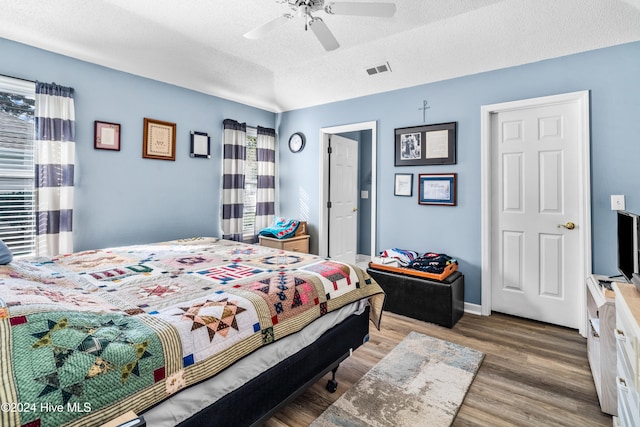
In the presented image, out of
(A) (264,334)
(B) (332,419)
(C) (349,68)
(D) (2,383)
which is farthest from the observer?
(C) (349,68)

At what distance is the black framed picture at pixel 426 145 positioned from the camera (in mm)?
3469

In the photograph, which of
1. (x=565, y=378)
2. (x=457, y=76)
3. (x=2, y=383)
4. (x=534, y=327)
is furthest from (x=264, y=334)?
(x=457, y=76)

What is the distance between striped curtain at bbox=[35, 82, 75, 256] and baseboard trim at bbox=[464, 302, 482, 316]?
12.7 ft

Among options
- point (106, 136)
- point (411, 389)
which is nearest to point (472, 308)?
point (411, 389)

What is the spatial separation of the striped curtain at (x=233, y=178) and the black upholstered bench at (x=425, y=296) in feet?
6.46

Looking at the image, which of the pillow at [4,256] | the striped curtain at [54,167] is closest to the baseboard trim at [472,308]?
the pillow at [4,256]

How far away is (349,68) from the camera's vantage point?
372 centimetres

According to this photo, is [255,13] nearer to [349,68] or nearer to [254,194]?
[349,68]

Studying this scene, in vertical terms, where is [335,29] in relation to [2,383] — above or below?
above

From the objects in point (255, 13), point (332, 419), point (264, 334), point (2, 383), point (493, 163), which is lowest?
point (332, 419)

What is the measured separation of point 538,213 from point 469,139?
0.97 meters

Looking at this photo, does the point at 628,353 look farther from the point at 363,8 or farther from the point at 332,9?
the point at 332,9

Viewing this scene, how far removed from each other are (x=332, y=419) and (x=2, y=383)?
1466 mm

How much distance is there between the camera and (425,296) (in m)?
3.13
